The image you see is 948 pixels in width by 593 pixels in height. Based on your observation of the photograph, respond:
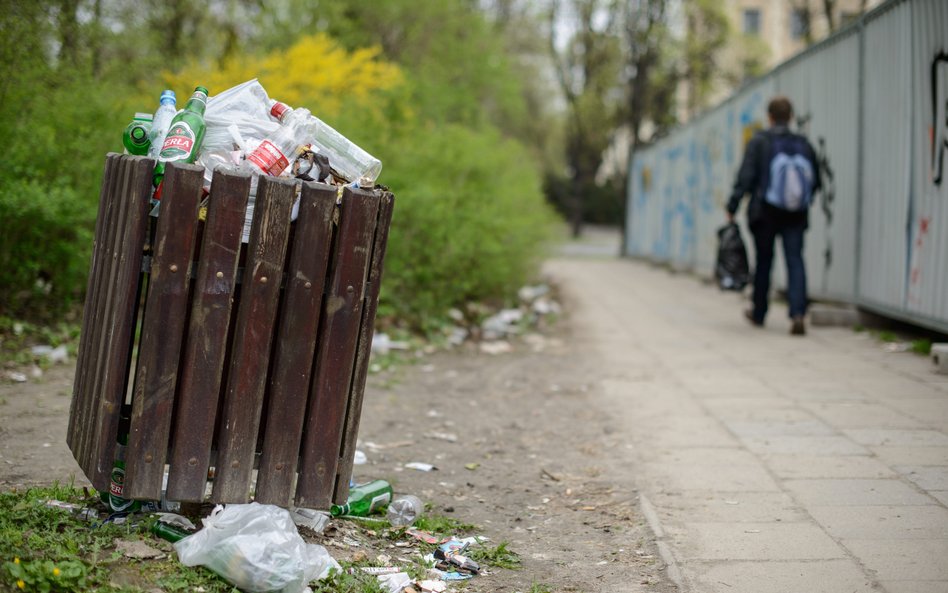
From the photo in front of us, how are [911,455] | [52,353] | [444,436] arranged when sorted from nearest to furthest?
[911,455]
[444,436]
[52,353]

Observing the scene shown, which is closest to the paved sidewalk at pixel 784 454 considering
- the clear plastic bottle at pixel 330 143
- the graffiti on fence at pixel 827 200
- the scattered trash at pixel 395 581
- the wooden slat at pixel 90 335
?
the graffiti on fence at pixel 827 200

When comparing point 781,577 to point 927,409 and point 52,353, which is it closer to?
point 927,409

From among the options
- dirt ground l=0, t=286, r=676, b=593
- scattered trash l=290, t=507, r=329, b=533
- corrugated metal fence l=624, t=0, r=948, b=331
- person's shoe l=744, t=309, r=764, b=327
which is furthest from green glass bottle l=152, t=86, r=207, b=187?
person's shoe l=744, t=309, r=764, b=327

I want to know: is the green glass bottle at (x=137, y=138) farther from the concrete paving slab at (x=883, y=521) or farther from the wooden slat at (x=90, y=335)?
the concrete paving slab at (x=883, y=521)

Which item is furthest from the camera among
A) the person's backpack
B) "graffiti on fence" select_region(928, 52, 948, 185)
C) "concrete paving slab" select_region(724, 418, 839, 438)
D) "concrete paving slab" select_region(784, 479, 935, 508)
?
the person's backpack

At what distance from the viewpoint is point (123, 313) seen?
127 inches

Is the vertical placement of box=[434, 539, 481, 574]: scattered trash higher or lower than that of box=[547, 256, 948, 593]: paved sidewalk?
lower

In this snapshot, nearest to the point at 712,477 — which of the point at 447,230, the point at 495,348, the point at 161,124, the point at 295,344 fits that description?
the point at 295,344

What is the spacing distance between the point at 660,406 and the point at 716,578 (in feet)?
9.77

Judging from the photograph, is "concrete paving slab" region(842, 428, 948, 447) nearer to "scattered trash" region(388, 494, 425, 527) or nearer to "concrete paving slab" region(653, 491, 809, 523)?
"concrete paving slab" region(653, 491, 809, 523)

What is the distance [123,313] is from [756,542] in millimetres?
2536

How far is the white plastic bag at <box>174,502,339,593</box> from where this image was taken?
3.02 metres

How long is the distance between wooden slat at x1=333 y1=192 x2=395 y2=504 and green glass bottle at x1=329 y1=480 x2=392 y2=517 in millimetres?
400

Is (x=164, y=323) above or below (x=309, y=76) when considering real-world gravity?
below
